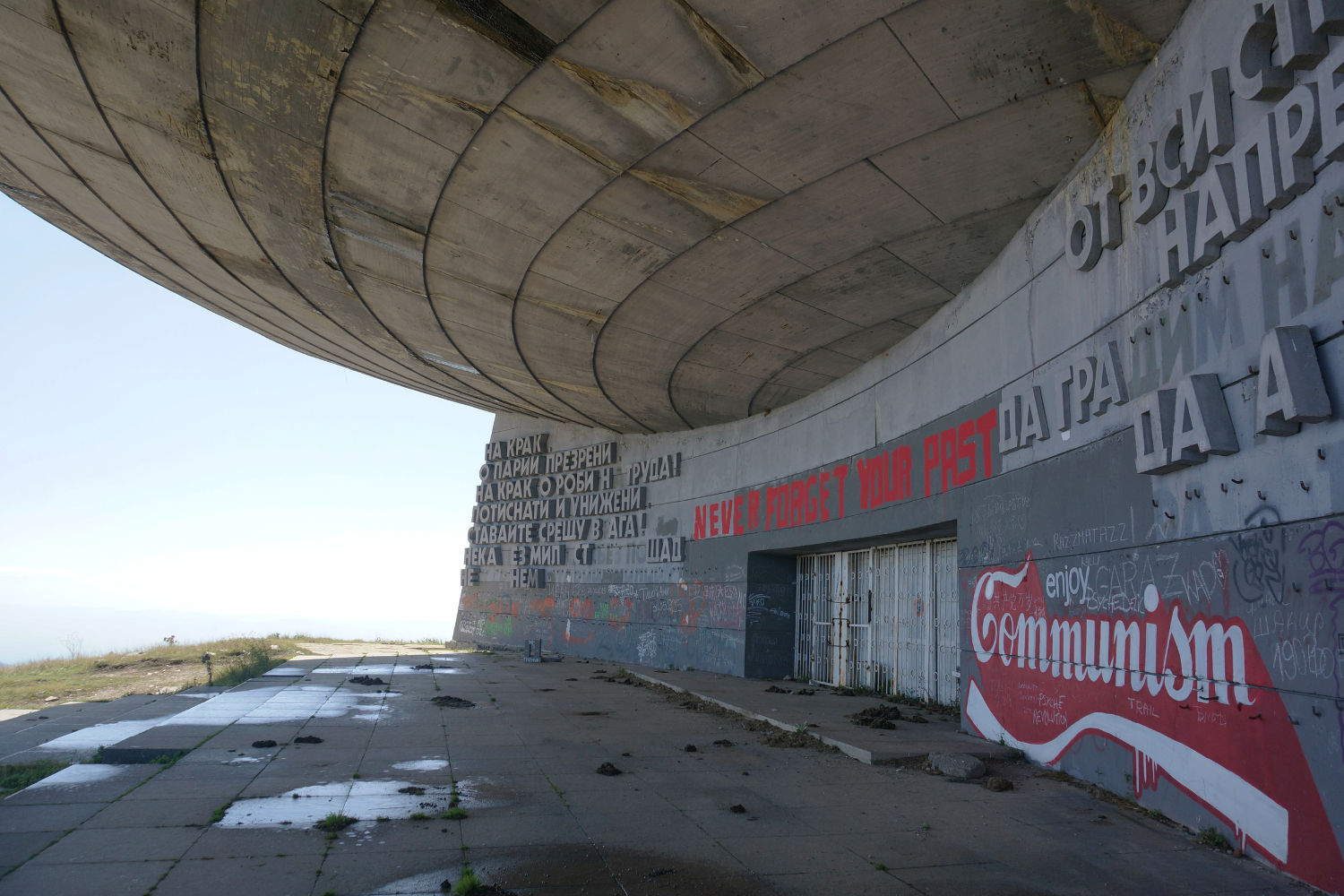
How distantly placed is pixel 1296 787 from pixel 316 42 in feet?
36.4

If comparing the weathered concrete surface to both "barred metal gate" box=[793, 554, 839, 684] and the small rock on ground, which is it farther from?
"barred metal gate" box=[793, 554, 839, 684]

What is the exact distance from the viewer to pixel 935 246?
35.4ft

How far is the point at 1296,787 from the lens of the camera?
207 inches

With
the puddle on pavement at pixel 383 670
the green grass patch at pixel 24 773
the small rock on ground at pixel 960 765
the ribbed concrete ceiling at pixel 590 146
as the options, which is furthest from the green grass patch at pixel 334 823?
the puddle on pavement at pixel 383 670

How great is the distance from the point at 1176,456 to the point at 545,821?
20.0 ft

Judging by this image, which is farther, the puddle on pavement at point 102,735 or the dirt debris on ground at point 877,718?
the dirt debris on ground at point 877,718

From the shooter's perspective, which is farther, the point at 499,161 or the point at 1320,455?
the point at 499,161

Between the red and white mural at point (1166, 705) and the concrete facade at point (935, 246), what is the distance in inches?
1.4

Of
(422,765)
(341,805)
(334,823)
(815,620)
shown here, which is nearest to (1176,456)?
(334,823)

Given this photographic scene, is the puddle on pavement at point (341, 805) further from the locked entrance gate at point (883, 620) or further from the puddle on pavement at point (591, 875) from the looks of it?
the locked entrance gate at point (883, 620)

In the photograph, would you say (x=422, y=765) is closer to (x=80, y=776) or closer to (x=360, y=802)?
(x=360, y=802)

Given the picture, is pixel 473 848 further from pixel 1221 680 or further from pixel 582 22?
pixel 582 22

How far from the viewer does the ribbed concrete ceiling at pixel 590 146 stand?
755 cm

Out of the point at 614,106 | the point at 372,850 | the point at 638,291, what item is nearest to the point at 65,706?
the point at 372,850
